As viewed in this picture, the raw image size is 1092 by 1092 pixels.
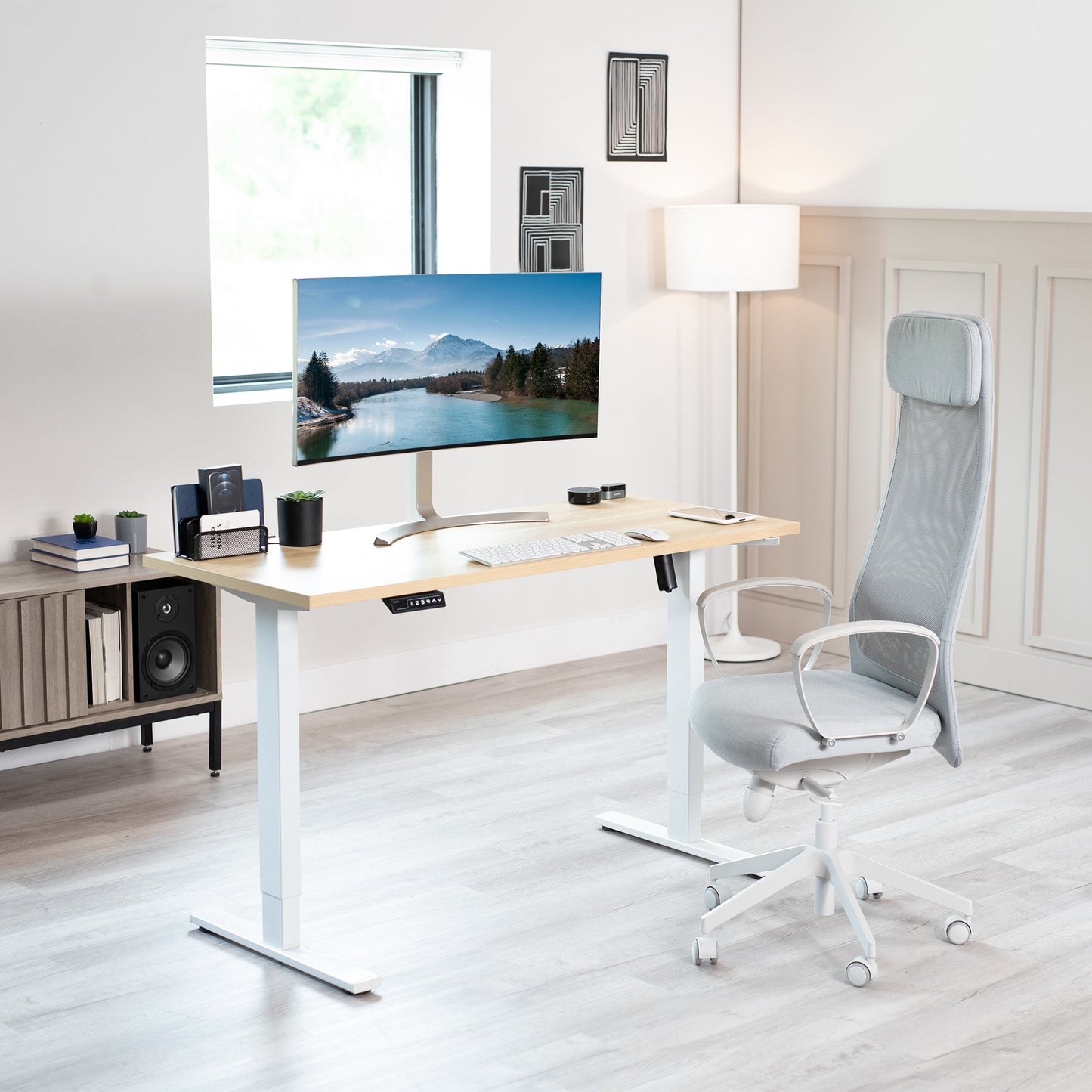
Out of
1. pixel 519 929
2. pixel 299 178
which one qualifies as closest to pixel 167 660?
pixel 519 929

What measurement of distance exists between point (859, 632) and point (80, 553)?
7.29 ft

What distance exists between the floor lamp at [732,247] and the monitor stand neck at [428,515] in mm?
1842

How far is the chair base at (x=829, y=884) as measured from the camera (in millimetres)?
3287

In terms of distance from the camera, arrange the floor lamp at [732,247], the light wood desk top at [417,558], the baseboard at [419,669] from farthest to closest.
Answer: the floor lamp at [732,247], the baseboard at [419,669], the light wood desk top at [417,558]

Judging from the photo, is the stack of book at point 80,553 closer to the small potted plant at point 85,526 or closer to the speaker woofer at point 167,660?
the small potted plant at point 85,526

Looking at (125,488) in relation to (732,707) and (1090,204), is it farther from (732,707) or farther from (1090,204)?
(1090,204)

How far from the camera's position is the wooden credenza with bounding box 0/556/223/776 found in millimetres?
4117

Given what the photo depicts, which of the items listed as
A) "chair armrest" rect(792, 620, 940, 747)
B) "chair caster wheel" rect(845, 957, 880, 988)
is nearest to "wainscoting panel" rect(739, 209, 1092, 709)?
"chair armrest" rect(792, 620, 940, 747)

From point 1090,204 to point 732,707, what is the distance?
2511mm

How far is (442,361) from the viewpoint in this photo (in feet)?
12.6

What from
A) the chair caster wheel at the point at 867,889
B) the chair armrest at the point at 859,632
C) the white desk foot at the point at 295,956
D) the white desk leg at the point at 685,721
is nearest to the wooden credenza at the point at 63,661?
the white desk foot at the point at 295,956

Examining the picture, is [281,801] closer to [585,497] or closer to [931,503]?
[585,497]

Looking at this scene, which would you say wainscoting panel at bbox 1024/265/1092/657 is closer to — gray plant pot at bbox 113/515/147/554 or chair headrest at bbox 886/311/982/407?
chair headrest at bbox 886/311/982/407

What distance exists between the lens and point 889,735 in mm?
3160
